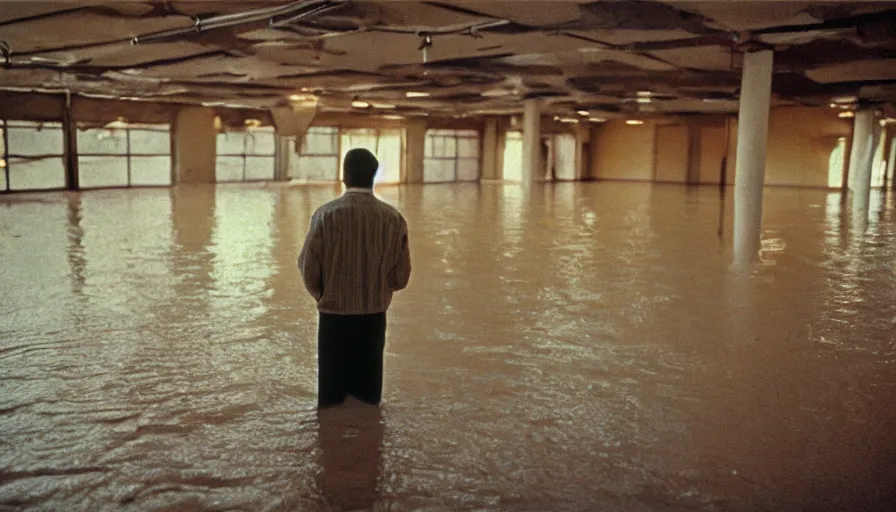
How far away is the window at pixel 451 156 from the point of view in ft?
111

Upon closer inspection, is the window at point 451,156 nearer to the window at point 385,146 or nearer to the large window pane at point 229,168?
the window at point 385,146

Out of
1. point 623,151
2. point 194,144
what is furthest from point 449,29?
point 623,151

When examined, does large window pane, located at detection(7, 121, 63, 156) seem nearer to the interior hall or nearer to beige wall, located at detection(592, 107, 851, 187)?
the interior hall

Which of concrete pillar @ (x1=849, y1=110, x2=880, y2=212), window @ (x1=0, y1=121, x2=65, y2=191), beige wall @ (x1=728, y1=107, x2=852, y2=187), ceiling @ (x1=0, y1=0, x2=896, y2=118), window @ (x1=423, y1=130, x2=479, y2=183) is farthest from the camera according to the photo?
window @ (x1=423, y1=130, x2=479, y2=183)

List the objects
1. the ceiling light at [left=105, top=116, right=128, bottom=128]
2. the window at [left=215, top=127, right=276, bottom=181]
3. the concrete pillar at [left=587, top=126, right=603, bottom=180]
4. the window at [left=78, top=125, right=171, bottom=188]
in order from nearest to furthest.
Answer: the ceiling light at [left=105, top=116, right=128, bottom=128] < the window at [left=78, top=125, right=171, bottom=188] < the window at [left=215, top=127, right=276, bottom=181] < the concrete pillar at [left=587, top=126, right=603, bottom=180]

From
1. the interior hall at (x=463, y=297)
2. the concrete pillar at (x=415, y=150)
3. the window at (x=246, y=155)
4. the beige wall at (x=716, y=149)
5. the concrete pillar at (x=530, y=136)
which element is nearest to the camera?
the interior hall at (x=463, y=297)

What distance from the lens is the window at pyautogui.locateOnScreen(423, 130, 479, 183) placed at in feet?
111

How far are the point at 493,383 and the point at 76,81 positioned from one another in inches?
651

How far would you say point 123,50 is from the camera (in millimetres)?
12742

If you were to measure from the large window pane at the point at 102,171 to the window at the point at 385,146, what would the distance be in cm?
870

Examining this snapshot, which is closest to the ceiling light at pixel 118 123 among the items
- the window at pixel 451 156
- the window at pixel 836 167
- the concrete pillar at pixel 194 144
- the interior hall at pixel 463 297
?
the interior hall at pixel 463 297

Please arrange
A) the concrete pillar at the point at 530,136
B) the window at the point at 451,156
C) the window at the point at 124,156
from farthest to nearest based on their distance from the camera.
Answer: the window at the point at 451,156, the window at the point at 124,156, the concrete pillar at the point at 530,136

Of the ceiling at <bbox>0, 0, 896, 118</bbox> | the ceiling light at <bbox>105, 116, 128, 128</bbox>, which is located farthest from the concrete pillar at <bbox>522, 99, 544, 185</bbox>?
the ceiling light at <bbox>105, 116, 128, 128</bbox>

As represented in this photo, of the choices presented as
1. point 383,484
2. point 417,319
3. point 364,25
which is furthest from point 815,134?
point 383,484
